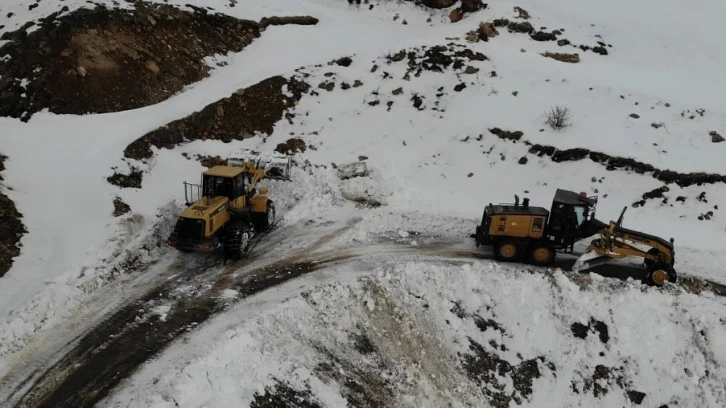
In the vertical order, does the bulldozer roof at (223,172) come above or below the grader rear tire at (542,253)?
above

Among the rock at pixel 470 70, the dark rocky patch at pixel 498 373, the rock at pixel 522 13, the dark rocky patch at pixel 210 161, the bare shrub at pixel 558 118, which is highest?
the rock at pixel 522 13

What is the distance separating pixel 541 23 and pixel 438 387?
2296cm

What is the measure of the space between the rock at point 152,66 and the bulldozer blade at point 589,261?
1832cm

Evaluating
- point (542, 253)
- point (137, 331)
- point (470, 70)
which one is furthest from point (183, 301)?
point (470, 70)

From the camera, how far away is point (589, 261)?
13.6m

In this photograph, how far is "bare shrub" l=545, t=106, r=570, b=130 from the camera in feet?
66.4

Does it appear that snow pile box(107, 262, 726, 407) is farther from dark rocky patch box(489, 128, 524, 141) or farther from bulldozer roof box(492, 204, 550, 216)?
dark rocky patch box(489, 128, 524, 141)

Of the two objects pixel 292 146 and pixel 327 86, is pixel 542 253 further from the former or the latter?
pixel 327 86

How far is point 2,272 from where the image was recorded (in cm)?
1174

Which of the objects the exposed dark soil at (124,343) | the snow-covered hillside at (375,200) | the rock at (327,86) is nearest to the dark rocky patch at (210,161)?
the snow-covered hillside at (375,200)

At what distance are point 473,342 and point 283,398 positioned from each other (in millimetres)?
4871

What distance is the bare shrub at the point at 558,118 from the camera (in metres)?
20.2

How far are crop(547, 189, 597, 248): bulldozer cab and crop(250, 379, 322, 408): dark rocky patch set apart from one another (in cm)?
801

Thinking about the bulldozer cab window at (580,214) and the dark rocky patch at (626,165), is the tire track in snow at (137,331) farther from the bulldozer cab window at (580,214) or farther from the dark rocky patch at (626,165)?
the dark rocky patch at (626,165)
